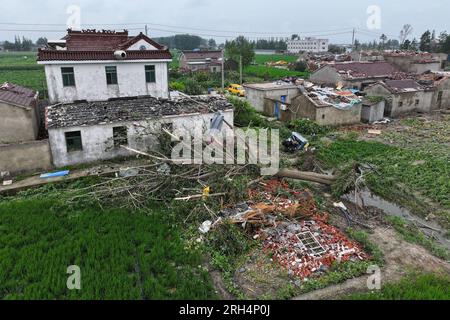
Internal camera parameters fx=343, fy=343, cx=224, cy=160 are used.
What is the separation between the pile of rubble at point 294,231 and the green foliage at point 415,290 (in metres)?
1.30

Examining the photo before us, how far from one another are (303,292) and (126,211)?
6558 millimetres

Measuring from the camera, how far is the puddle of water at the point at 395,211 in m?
11.8

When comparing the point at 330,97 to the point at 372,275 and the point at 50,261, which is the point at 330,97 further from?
the point at 50,261

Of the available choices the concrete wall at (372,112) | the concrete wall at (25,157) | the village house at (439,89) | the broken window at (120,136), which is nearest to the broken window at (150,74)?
the broken window at (120,136)

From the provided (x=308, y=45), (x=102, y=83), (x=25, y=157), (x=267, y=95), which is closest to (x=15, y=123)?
(x=25, y=157)

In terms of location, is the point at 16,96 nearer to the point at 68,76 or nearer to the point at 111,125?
the point at 68,76

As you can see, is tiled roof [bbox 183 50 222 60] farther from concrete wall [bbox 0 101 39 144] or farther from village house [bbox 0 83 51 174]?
concrete wall [bbox 0 101 39 144]

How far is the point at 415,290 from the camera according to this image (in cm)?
845

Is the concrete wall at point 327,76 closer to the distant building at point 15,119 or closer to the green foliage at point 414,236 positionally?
the green foliage at point 414,236

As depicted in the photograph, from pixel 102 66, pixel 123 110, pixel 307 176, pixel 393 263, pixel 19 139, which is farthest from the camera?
pixel 102 66

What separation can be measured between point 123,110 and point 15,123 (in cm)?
482

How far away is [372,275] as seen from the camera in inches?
361

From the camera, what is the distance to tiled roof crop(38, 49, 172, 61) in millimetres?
16672

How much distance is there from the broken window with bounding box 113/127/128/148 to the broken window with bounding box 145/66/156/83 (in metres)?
3.91
